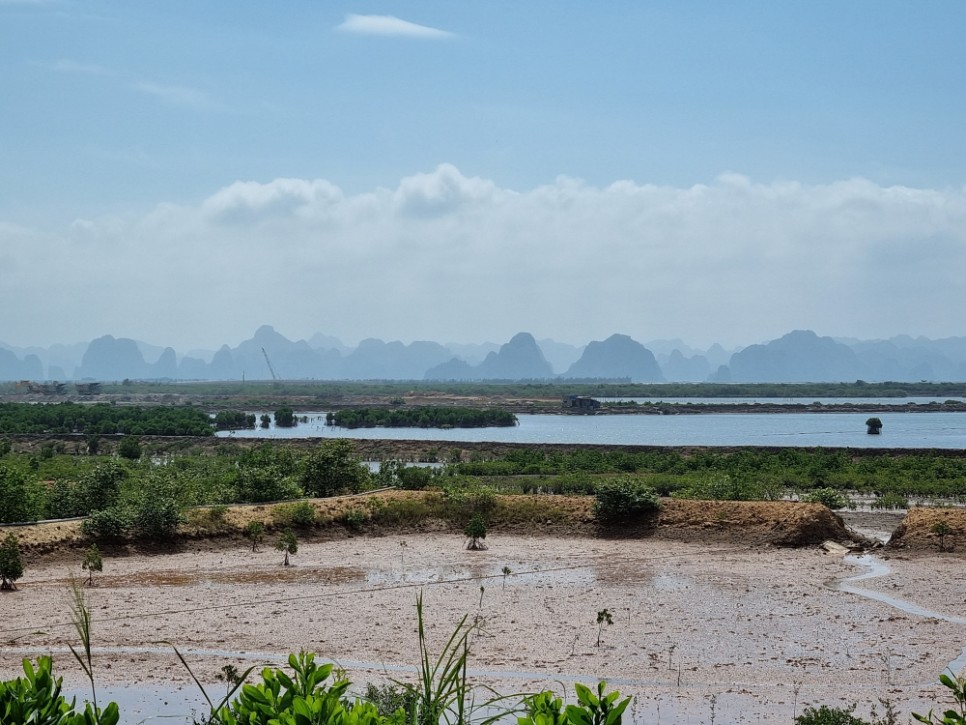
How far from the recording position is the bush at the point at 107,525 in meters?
24.8

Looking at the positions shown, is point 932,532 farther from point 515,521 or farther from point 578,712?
point 578,712

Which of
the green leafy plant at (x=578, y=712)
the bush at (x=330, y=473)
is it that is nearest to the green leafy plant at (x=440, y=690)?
the green leafy plant at (x=578, y=712)

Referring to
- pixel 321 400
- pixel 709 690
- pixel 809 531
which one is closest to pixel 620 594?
pixel 709 690

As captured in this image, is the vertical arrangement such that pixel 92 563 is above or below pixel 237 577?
above

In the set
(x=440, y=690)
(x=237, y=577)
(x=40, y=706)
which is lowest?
(x=237, y=577)

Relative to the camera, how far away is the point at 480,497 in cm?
3048

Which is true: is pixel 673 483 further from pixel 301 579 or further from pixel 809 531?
pixel 301 579

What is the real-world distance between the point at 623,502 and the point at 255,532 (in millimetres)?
10987

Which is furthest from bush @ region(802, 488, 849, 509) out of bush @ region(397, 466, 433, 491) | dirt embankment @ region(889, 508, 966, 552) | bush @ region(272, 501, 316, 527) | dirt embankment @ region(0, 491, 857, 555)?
bush @ region(272, 501, 316, 527)

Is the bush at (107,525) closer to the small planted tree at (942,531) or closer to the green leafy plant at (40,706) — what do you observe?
the green leafy plant at (40,706)

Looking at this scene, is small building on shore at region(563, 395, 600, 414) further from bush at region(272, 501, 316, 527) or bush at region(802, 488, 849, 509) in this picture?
bush at region(272, 501, 316, 527)

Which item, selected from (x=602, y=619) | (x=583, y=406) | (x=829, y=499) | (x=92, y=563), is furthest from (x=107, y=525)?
(x=583, y=406)

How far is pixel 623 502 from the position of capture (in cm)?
2855

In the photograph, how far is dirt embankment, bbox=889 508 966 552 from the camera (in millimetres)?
25147
